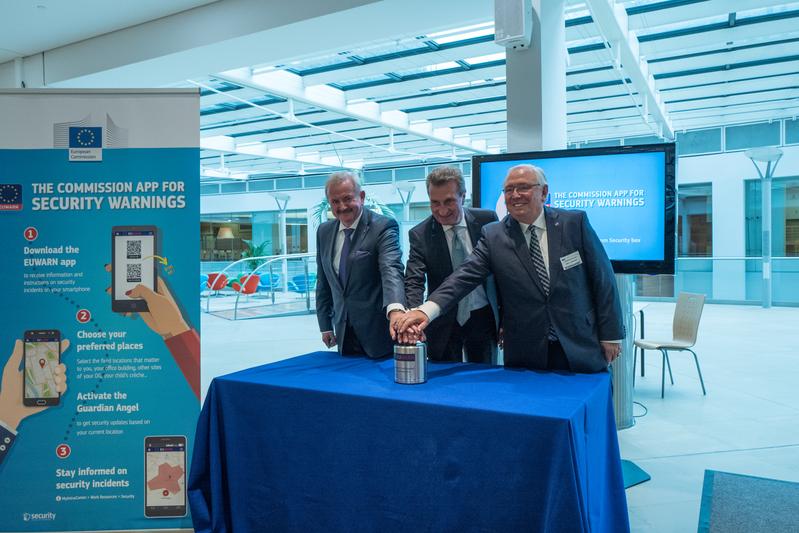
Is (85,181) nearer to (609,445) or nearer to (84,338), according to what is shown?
(84,338)

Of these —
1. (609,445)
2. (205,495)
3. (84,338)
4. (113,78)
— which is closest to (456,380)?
(609,445)

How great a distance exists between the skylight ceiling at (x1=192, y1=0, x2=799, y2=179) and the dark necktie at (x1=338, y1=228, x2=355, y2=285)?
3.75 meters

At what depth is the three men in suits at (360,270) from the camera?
2.85 m

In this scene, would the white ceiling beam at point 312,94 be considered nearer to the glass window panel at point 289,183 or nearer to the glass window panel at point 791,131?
the glass window panel at point 791,131

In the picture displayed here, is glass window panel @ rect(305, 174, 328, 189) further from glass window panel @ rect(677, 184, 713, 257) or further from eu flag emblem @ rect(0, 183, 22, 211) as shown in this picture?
eu flag emblem @ rect(0, 183, 22, 211)

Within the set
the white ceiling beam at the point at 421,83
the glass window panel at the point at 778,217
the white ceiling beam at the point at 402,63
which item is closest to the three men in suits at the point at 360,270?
the white ceiling beam at the point at 402,63

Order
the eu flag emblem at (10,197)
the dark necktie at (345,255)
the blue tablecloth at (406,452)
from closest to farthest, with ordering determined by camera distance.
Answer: the blue tablecloth at (406,452)
the eu flag emblem at (10,197)
the dark necktie at (345,255)

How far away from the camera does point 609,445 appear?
2170 mm

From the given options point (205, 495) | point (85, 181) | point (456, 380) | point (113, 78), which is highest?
point (113, 78)

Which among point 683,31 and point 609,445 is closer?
point 609,445

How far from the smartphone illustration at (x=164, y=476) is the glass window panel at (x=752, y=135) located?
14.7m

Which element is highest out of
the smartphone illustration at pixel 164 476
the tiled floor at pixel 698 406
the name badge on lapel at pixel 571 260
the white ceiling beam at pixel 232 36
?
the white ceiling beam at pixel 232 36

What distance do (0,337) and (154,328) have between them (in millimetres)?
649

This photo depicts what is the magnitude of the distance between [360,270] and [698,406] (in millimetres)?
3733
